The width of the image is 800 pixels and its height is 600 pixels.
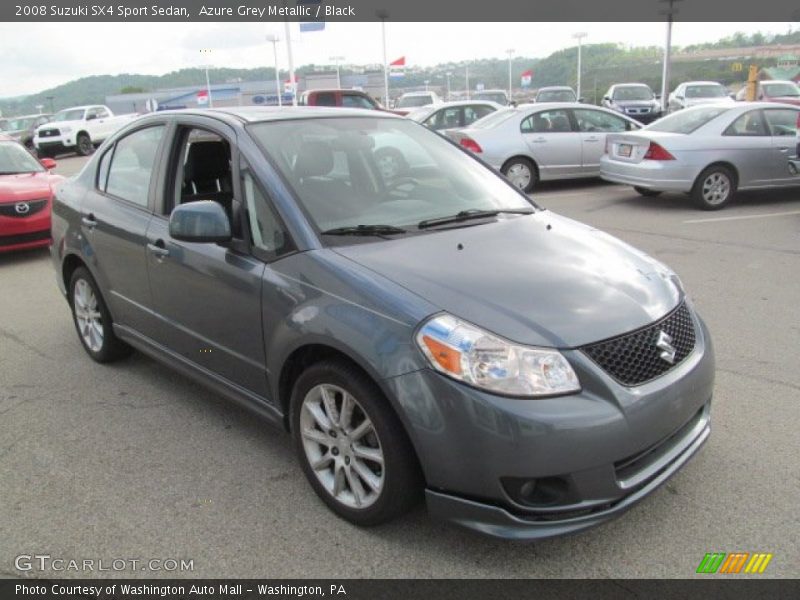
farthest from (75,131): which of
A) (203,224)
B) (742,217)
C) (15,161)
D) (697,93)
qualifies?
(203,224)

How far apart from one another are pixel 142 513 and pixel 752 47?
53718mm

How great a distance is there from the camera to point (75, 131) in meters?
26.7

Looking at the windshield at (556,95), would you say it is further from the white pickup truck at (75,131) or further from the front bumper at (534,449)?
the front bumper at (534,449)

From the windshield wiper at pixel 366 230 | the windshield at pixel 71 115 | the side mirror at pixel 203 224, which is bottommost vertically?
the windshield at pixel 71 115

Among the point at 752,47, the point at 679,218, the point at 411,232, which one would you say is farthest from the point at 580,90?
the point at 411,232

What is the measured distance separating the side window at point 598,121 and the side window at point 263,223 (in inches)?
382

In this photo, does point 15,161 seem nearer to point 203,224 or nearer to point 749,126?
point 203,224

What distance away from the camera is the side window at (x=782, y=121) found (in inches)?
384

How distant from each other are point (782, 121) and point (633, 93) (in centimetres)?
1554

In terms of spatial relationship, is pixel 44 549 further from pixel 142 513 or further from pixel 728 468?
pixel 728 468

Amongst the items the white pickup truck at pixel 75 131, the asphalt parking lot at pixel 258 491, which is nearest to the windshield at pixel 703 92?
the white pickup truck at pixel 75 131

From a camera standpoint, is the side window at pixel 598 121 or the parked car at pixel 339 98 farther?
the parked car at pixel 339 98

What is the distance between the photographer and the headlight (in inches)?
93.0

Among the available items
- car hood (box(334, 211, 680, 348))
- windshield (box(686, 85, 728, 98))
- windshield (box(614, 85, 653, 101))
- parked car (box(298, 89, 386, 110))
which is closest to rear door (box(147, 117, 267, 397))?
car hood (box(334, 211, 680, 348))
